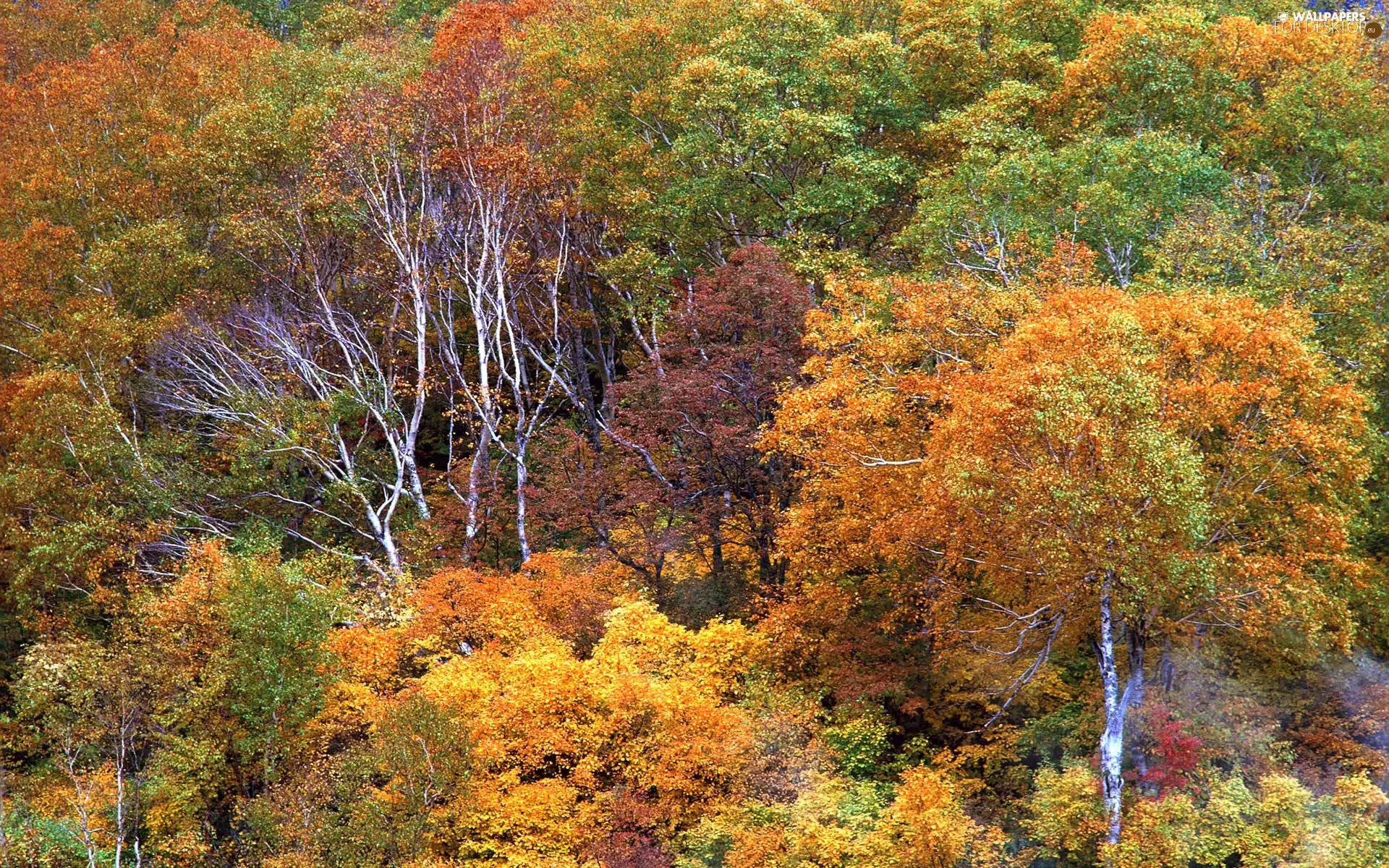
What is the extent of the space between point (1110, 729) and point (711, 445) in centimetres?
1175

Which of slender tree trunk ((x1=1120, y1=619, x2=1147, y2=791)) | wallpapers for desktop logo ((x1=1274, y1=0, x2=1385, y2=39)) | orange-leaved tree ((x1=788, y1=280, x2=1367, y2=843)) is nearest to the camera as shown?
orange-leaved tree ((x1=788, y1=280, x2=1367, y2=843))

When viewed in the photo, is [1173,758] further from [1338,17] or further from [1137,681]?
[1338,17]

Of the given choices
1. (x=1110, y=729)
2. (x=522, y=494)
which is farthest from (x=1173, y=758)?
(x=522, y=494)

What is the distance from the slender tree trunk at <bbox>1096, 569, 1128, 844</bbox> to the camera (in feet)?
73.9

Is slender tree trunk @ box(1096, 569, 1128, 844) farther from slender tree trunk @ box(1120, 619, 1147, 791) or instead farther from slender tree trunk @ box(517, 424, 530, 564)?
slender tree trunk @ box(517, 424, 530, 564)

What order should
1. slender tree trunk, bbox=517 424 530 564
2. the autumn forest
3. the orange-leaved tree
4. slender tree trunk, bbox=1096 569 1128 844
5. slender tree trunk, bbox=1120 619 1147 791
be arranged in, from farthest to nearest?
slender tree trunk, bbox=517 424 530 564 < slender tree trunk, bbox=1120 619 1147 791 < the autumn forest < slender tree trunk, bbox=1096 569 1128 844 < the orange-leaved tree

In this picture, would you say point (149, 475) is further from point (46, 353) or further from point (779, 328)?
point (779, 328)

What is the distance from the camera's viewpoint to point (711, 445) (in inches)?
1220

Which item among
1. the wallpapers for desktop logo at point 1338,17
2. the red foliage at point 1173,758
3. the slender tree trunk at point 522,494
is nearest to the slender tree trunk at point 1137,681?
the red foliage at point 1173,758

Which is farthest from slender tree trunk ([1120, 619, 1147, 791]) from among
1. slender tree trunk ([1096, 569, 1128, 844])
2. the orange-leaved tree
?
slender tree trunk ([1096, 569, 1128, 844])

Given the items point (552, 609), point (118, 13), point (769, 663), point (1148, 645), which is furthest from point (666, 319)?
point (118, 13)

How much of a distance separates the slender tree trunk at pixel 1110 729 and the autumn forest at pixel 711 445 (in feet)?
0.58

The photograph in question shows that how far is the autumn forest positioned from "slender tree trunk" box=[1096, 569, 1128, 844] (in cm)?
18

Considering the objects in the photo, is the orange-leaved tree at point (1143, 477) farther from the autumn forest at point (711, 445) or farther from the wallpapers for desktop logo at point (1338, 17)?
the wallpapers for desktop logo at point (1338, 17)
